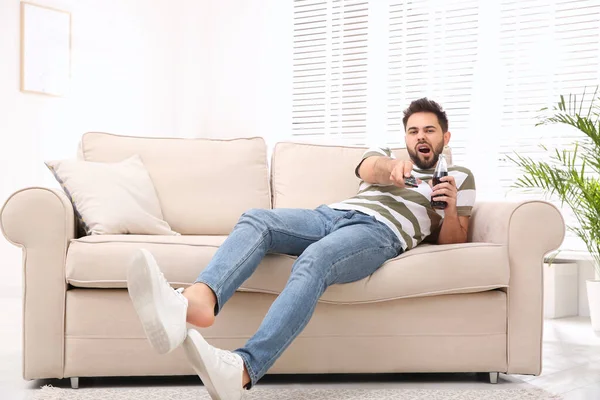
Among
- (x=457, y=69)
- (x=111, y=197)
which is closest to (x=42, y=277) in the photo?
(x=111, y=197)

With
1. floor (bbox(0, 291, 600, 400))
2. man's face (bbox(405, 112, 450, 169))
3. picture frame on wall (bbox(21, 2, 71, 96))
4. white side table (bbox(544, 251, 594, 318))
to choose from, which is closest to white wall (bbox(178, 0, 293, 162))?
picture frame on wall (bbox(21, 2, 71, 96))

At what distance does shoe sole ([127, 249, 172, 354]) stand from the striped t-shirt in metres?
0.93

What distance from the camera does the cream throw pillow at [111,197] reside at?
2.39m

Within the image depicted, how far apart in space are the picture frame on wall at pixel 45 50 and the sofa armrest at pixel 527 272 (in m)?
3.13

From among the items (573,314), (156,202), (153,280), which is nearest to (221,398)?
(153,280)

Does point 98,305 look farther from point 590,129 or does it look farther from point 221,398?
point 590,129

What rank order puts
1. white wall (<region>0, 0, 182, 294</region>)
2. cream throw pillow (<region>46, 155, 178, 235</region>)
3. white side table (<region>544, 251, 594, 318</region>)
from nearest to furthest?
cream throw pillow (<region>46, 155, 178, 235</region>)
white side table (<region>544, 251, 594, 318</region>)
white wall (<region>0, 0, 182, 294</region>)

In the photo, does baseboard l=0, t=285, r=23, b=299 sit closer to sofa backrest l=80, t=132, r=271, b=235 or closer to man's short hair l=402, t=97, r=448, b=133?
sofa backrest l=80, t=132, r=271, b=235

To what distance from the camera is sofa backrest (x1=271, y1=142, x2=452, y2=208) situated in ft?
9.23

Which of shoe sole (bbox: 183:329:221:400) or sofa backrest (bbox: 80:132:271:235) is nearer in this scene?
shoe sole (bbox: 183:329:221:400)

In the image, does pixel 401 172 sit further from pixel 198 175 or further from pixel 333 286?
pixel 198 175

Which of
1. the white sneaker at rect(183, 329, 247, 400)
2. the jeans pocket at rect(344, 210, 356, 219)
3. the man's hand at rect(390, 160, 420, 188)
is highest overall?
the man's hand at rect(390, 160, 420, 188)

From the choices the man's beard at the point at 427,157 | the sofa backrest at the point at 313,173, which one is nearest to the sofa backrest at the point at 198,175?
the sofa backrest at the point at 313,173

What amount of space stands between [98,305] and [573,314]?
2.84 meters
